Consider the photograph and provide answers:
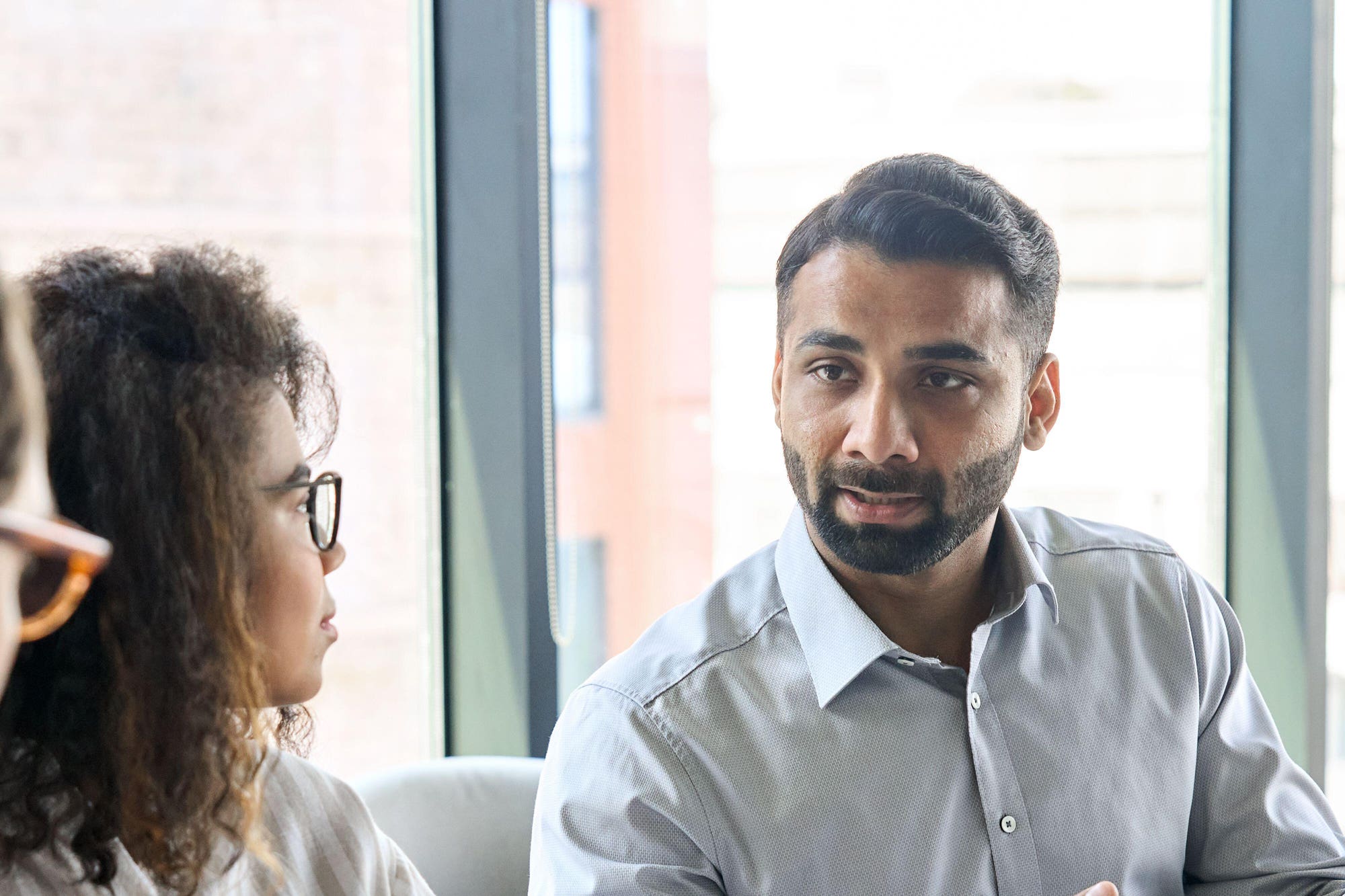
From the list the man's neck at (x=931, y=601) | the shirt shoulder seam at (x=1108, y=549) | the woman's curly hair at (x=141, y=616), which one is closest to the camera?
the woman's curly hair at (x=141, y=616)

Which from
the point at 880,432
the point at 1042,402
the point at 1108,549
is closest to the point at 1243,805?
the point at 1108,549

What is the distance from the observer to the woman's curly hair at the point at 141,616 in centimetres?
95

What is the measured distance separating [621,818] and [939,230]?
76 cm

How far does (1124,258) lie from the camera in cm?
234

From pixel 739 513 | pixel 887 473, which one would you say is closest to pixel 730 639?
pixel 887 473

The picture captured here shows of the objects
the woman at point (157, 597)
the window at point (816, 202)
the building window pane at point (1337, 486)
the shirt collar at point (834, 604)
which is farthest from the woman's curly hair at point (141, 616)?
the building window pane at point (1337, 486)

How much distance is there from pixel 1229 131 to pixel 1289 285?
0.31 m

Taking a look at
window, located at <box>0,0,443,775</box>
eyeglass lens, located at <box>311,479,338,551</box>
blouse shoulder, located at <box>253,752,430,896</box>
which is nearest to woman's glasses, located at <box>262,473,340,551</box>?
eyeglass lens, located at <box>311,479,338,551</box>

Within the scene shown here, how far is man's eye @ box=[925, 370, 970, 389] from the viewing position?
1.41m

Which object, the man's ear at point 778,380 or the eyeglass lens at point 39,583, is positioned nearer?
the eyeglass lens at point 39,583

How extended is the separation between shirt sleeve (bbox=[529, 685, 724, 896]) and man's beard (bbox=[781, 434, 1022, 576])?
1.02 feet

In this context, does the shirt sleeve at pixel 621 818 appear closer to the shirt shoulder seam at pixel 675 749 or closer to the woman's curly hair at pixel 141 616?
the shirt shoulder seam at pixel 675 749

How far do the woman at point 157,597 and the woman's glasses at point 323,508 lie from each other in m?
0.02

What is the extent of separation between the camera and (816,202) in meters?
2.20
